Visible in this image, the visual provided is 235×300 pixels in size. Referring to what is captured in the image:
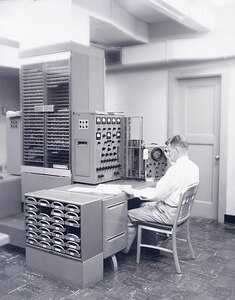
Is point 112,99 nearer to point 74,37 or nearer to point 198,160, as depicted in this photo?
point 198,160

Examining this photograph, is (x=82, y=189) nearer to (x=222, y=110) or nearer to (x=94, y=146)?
(x=94, y=146)

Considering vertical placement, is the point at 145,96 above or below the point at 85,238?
above

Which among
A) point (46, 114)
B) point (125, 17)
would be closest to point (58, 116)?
point (46, 114)

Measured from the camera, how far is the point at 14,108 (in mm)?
5965

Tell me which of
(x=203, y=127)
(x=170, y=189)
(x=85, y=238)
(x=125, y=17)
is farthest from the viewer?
(x=203, y=127)

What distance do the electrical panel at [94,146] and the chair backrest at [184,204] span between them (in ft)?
2.99

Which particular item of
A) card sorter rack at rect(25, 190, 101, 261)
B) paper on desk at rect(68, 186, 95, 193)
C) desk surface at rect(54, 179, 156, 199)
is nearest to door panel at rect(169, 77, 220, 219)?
desk surface at rect(54, 179, 156, 199)

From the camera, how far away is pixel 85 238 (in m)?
2.97

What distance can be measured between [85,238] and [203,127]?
2.90m

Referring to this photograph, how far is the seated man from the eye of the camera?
3262 millimetres

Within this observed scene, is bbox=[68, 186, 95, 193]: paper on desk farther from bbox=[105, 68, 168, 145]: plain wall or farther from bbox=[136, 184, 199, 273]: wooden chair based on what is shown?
bbox=[105, 68, 168, 145]: plain wall

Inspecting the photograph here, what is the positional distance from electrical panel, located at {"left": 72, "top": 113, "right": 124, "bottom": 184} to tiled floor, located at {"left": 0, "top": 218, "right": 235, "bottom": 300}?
88 cm

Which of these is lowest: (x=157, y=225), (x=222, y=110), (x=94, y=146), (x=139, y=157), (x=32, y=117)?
(x=157, y=225)

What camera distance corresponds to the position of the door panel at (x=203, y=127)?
16.8 feet
